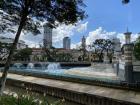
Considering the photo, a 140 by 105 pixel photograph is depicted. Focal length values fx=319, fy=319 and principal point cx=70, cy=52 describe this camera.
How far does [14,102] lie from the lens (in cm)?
745

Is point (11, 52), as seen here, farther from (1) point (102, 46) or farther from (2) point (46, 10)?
(1) point (102, 46)

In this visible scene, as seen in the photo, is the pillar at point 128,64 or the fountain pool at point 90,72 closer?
the pillar at point 128,64

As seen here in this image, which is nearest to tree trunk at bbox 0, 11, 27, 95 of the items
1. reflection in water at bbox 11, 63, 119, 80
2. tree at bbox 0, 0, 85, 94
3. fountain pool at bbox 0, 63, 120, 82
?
tree at bbox 0, 0, 85, 94

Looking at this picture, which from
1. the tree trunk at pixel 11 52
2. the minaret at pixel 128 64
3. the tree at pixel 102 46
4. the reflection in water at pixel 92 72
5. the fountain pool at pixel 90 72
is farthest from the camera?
the tree at pixel 102 46

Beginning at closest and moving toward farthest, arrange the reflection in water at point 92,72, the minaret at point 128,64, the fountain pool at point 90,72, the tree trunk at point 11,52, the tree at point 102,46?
the tree trunk at point 11,52 → the minaret at point 128,64 → the fountain pool at point 90,72 → the reflection in water at point 92,72 → the tree at point 102,46

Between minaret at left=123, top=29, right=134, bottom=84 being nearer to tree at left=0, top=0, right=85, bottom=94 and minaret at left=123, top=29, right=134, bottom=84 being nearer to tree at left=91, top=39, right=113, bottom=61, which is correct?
tree at left=0, top=0, right=85, bottom=94

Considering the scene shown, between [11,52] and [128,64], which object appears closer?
[11,52]

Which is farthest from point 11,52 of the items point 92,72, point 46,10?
point 92,72

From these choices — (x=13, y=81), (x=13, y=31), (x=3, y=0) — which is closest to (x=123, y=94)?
(x=13, y=31)

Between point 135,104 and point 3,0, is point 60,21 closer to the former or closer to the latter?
point 3,0

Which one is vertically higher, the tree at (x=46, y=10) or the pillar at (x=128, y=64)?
the tree at (x=46, y=10)

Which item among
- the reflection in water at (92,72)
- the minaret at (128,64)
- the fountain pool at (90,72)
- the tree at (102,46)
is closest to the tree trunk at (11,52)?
the minaret at (128,64)

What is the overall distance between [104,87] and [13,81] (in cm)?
1060

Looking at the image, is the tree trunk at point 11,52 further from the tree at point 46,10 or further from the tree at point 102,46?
the tree at point 102,46
